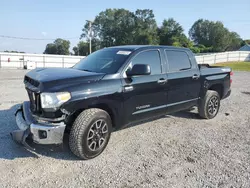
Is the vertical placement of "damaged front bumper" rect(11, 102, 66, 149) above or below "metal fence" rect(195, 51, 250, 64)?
below

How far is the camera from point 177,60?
17.3ft

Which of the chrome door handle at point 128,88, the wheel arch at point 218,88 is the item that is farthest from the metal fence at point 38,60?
the chrome door handle at point 128,88

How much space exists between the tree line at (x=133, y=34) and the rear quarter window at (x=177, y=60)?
68.2 metres

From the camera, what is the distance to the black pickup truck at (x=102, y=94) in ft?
11.4

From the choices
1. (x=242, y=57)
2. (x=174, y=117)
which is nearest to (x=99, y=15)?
(x=242, y=57)

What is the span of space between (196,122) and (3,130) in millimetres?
4380

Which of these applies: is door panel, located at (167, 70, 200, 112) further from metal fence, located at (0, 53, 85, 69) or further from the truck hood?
metal fence, located at (0, 53, 85, 69)

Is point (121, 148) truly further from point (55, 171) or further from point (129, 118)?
point (55, 171)

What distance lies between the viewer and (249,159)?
3.93 meters

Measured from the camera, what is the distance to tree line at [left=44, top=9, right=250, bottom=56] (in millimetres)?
78938

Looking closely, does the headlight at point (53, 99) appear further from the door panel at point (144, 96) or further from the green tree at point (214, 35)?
the green tree at point (214, 35)

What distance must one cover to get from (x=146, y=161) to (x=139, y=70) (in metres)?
1.49

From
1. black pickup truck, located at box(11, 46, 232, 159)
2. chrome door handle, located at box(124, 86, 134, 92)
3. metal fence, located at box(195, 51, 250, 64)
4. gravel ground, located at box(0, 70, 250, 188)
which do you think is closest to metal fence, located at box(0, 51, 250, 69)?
metal fence, located at box(195, 51, 250, 64)

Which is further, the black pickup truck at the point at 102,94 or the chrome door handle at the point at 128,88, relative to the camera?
the chrome door handle at the point at 128,88
